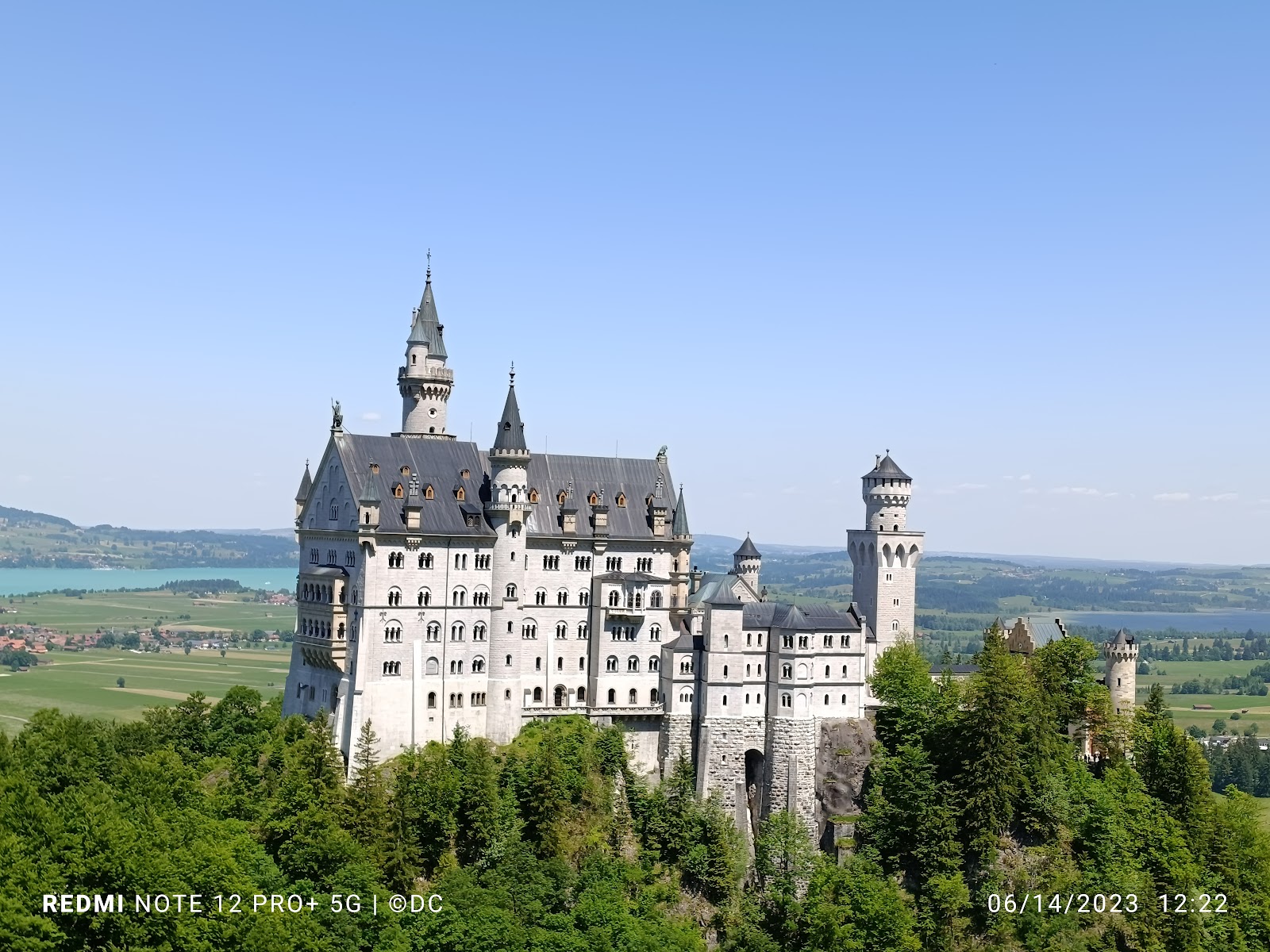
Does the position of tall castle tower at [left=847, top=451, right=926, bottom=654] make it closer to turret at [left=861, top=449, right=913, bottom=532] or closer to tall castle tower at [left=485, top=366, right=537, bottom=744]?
turret at [left=861, top=449, right=913, bottom=532]

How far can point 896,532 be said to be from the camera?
11288 centimetres

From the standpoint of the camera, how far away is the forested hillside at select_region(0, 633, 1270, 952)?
81875 mm

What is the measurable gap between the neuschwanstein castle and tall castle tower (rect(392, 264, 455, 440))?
121 inches

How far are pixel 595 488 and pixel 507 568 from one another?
10325mm

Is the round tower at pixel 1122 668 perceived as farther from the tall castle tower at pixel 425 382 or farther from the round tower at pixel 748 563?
the tall castle tower at pixel 425 382

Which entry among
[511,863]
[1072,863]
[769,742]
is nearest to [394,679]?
[511,863]

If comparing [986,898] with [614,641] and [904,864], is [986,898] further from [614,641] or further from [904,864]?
[614,641]

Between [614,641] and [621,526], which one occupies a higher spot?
[621,526]

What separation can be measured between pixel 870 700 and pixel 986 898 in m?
18.7
